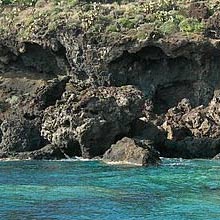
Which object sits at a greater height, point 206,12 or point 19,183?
point 206,12

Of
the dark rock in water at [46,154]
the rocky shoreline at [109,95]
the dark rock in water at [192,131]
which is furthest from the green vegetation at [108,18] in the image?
the dark rock in water at [46,154]

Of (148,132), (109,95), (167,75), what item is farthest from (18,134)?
(167,75)

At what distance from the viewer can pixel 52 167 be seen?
39031 millimetres

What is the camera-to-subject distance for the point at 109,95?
47094mm

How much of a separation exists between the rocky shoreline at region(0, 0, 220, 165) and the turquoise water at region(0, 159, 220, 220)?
442 cm

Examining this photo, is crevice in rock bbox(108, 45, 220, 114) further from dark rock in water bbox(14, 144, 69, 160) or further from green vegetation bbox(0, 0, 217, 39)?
dark rock in water bbox(14, 144, 69, 160)

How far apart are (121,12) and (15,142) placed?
24855 mm

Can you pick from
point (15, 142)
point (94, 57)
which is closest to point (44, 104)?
point (15, 142)

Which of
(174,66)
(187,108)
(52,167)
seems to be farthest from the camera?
(174,66)

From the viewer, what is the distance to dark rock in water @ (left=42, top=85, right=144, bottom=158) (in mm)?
45406

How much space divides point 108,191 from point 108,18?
3756cm

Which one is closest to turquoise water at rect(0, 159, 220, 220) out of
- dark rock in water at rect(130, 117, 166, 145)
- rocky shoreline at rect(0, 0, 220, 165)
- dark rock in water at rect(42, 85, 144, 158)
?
rocky shoreline at rect(0, 0, 220, 165)

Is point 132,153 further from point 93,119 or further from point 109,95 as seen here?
point 109,95

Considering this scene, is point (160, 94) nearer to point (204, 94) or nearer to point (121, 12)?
point (204, 94)
